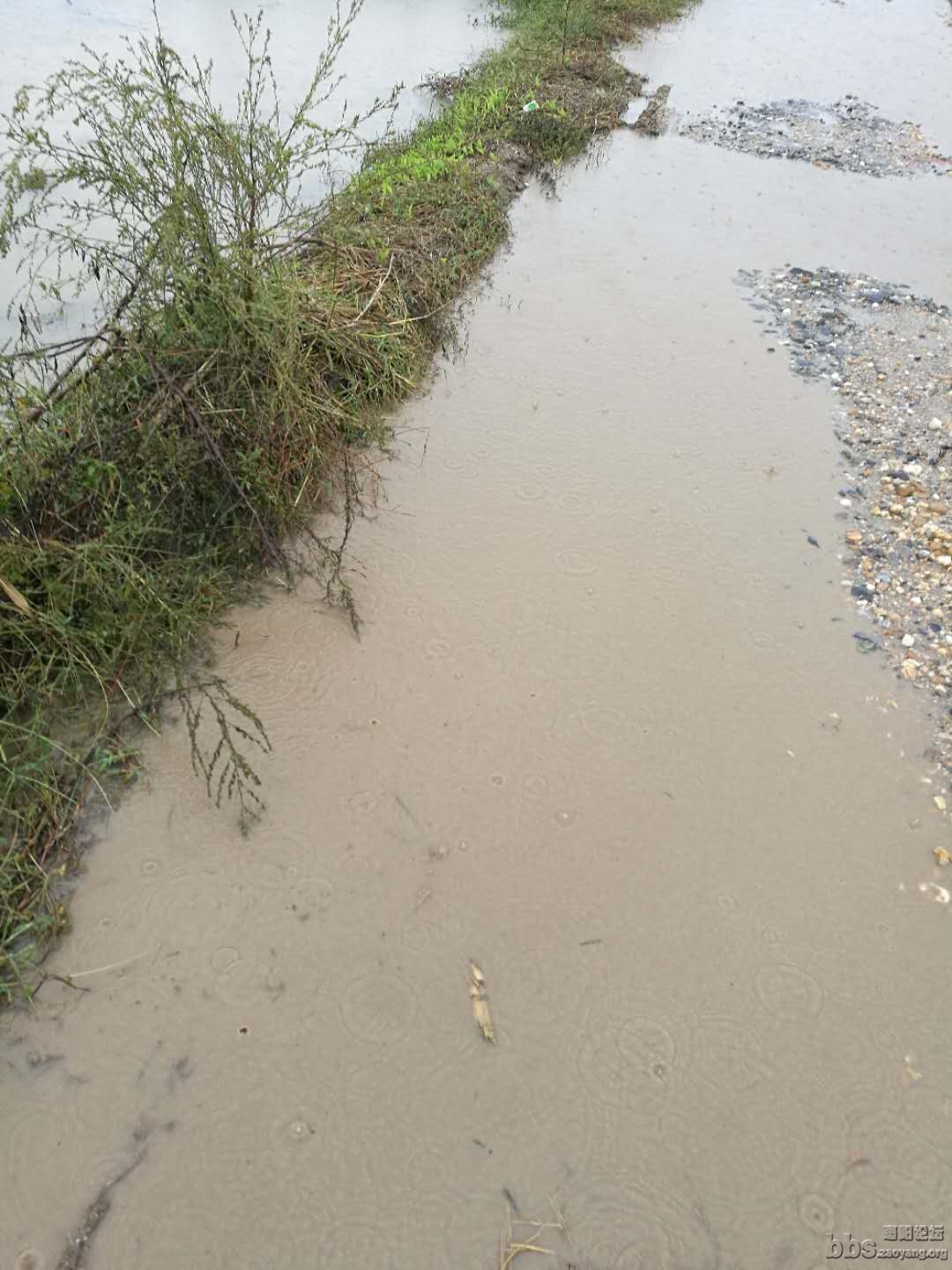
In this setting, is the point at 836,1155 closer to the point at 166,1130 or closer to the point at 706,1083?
Answer: the point at 706,1083

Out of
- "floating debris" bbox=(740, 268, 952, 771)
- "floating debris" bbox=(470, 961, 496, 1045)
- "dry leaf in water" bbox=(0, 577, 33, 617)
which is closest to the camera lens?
"floating debris" bbox=(470, 961, 496, 1045)

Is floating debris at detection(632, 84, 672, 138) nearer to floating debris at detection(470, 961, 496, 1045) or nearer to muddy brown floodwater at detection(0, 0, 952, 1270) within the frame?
muddy brown floodwater at detection(0, 0, 952, 1270)

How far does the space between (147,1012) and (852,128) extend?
10.0 m

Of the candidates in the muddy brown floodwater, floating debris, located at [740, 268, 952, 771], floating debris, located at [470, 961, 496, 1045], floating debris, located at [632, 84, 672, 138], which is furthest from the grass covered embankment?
floating debris, located at [632, 84, 672, 138]

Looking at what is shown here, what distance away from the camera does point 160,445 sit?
3258 mm

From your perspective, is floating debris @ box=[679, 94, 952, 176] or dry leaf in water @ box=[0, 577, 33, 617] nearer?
dry leaf in water @ box=[0, 577, 33, 617]

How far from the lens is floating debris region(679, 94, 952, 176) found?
803 cm

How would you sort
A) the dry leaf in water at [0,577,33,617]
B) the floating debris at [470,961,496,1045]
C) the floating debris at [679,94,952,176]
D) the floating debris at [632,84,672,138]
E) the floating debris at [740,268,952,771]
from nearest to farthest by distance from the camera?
the floating debris at [470,961,496,1045] < the dry leaf in water at [0,577,33,617] < the floating debris at [740,268,952,771] < the floating debris at [679,94,952,176] < the floating debris at [632,84,672,138]

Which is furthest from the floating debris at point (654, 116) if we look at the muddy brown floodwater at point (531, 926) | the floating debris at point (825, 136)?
the muddy brown floodwater at point (531, 926)

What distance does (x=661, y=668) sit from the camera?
3.35m

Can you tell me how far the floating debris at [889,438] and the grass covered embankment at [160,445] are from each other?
Answer: 2294 millimetres

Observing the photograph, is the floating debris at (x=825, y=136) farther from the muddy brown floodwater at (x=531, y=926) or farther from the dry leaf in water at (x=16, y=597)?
the dry leaf in water at (x=16, y=597)

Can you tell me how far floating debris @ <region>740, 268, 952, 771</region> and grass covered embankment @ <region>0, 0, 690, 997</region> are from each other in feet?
7.53

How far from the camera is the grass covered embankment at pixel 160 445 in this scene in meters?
2.80
